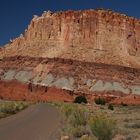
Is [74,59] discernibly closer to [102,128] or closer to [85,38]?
[85,38]

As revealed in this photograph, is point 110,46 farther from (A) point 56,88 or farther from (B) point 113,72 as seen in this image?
(A) point 56,88

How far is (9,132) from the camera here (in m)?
18.4

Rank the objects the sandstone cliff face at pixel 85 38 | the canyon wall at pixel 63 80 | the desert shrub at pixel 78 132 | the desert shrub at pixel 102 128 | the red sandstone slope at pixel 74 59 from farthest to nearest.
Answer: the sandstone cliff face at pixel 85 38 → the red sandstone slope at pixel 74 59 → the canyon wall at pixel 63 80 → the desert shrub at pixel 78 132 → the desert shrub at pixel 102 128

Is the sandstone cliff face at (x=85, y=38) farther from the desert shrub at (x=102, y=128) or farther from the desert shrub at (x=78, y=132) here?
the desert shrub at (x=102, y=128)

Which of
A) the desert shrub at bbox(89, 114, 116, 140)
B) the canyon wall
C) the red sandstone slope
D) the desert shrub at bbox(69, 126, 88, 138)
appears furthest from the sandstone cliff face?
the desert shrub at bbox(89, 114, 116, 140)

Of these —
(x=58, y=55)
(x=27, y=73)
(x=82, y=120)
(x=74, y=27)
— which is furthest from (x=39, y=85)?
(x=82, y=120)

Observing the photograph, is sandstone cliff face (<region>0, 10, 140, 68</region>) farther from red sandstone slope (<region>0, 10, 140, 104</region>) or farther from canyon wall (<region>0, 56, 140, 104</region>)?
canyon wall (<region>0, 56, 140, 104</region>)

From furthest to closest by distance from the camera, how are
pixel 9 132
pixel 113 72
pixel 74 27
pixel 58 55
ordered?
1. pixel 74 27
2. pixel 58 55
3. pixel 113 72
4. pixel 9 132

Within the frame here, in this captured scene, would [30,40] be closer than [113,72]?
No

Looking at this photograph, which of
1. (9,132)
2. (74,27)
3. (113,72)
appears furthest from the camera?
(74,27)

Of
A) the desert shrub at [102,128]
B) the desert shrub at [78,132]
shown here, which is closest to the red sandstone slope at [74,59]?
the desert shrub at [78,132]

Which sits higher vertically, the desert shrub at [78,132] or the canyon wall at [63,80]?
the canyon wall at [63,80]

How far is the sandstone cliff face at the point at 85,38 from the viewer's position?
324ft

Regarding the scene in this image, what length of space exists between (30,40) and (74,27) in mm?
11244
